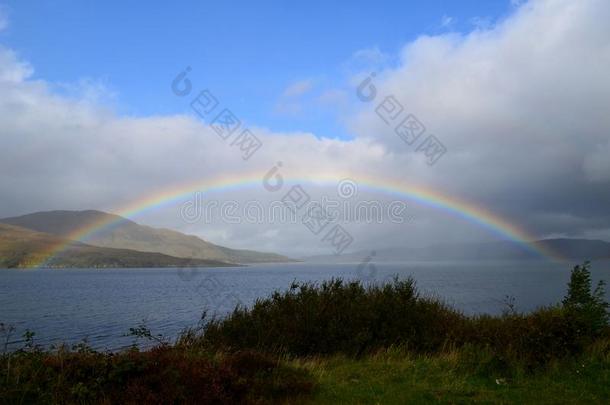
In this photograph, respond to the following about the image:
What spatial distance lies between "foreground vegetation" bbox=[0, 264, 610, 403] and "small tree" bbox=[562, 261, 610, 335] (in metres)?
0.04

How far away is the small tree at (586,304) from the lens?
13.6 metres

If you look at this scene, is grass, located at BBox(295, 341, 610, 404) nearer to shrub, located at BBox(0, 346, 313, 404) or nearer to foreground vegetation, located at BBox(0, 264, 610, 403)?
foreground vegetation, located at BBox(0, 264, 610, 403)

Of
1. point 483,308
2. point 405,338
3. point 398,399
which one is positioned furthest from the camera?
point 483,308

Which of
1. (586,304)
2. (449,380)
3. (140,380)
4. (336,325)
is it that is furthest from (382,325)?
(140,380)

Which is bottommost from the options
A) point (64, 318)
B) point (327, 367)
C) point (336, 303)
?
point (64, 318)

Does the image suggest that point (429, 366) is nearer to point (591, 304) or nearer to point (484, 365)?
point (484, 365)

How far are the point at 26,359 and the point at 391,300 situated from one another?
31.7 ft

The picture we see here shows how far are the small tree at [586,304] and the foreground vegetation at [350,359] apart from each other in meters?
0.04

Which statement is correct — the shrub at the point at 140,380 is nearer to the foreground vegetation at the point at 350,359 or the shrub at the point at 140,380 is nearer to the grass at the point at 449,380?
the foreground vegetation at the point at 350,359

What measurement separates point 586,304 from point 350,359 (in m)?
7.43

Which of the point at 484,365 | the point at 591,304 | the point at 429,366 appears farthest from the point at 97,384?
the point at 591,304

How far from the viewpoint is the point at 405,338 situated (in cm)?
1406

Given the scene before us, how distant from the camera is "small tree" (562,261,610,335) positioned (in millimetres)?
13641

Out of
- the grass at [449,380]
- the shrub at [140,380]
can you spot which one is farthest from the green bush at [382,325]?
the shrub at [140,380]
